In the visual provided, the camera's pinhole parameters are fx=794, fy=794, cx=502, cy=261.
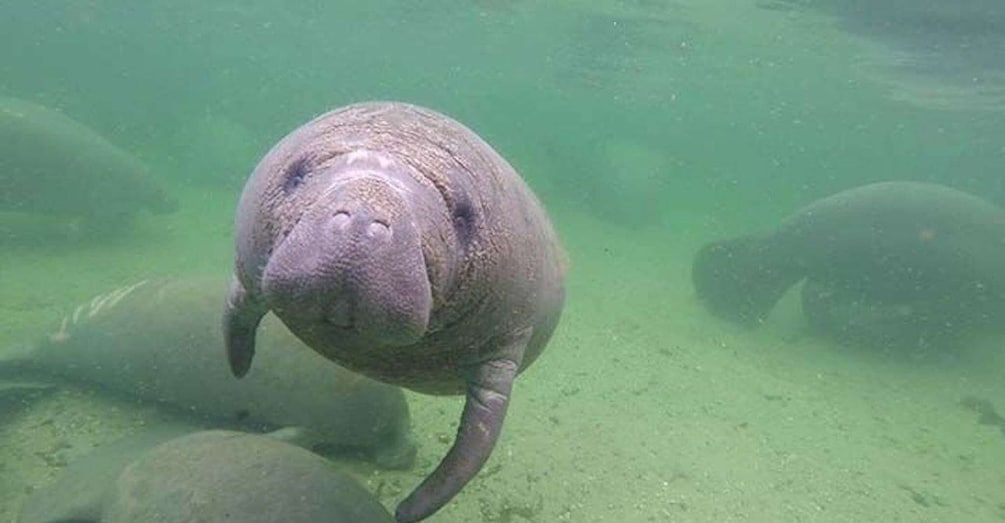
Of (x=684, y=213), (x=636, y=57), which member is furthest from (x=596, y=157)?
(x=636, y=57)

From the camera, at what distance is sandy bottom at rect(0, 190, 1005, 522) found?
16.3 feet

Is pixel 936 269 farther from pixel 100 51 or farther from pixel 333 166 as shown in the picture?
pixel 100 51

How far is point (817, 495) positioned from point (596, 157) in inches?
834

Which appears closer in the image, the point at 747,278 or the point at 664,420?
the point at 664,420

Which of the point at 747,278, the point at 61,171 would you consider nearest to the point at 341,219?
the point at 747,278

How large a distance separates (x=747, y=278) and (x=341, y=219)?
32.2 ft

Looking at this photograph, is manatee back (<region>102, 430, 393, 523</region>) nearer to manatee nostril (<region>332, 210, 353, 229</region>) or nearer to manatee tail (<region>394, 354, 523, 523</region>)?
manatee tail (<region>394, 354, 523, 523</region>)

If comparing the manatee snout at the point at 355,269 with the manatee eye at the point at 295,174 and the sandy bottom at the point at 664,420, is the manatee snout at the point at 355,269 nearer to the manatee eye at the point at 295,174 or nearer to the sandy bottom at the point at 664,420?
the manatee eye at the point at 295,174

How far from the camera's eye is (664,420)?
6.57 m

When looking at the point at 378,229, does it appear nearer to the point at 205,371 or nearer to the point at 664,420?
the point at 205,371

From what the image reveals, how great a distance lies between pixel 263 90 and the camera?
321 feet

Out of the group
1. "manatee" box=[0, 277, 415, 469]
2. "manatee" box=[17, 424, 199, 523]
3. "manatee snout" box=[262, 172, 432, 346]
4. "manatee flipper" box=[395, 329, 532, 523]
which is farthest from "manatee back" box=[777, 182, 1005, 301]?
"manatee snout" box=[262, 172, 432, 346]

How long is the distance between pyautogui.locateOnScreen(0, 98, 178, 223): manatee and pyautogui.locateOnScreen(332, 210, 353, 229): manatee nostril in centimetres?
1017

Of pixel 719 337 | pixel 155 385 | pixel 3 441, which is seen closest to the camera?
pixel 3 441
